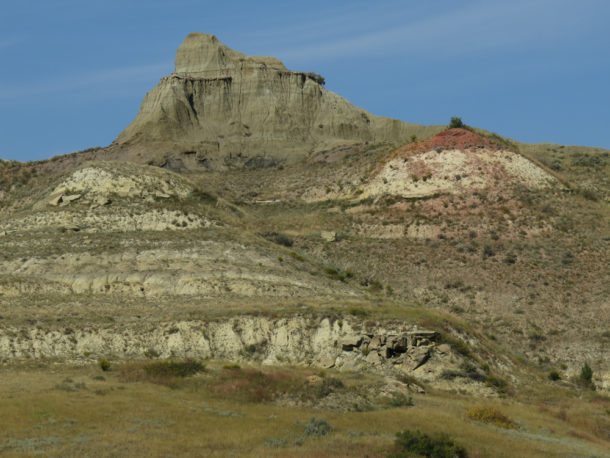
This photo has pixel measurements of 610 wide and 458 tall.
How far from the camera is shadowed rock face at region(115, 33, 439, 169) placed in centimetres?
13100

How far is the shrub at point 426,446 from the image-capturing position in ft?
94.6

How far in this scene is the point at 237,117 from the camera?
14325cm

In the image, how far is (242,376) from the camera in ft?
131

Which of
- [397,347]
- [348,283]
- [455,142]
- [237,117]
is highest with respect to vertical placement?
[237,117]

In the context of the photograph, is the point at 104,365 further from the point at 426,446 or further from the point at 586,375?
the point at 586,375

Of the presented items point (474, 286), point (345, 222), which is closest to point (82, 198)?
point (345, 222)

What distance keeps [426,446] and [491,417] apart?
7486 millimetres

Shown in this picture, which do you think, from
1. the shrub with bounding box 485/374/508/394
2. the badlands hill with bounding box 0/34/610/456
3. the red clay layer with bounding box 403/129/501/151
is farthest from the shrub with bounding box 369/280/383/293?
the red clay layer with bounding box 403/129/501/151

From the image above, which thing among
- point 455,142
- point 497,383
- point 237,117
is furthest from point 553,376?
point 237,117

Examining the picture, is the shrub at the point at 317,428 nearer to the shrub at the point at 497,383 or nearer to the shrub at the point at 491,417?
the shrub at the point at 491,417

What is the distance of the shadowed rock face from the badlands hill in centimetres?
1545

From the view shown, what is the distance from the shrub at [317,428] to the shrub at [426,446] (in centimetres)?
292

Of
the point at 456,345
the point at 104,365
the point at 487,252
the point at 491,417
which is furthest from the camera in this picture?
the point at 487,252

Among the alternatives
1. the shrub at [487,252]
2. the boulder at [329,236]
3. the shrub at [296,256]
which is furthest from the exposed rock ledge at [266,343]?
the boulder at [329,236]
